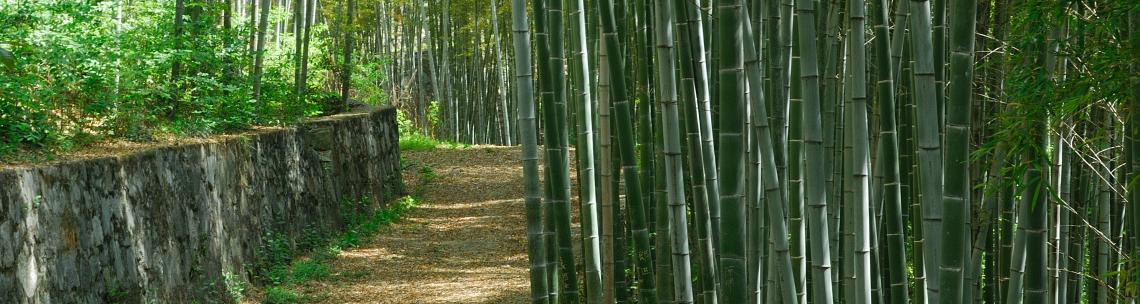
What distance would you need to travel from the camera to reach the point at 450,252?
8453 mm

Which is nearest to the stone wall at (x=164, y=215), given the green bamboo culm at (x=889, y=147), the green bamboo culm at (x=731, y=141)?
the green bamboo culm at (x=731, y=141)

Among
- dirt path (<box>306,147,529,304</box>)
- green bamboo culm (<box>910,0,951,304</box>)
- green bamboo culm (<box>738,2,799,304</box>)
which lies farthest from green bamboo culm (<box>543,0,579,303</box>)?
dirt path (<box>306,147,529,304</box>)

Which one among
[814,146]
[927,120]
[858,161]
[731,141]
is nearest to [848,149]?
[858,161]

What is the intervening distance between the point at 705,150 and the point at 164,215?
3.68 meters

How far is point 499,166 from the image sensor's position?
13.0 metres

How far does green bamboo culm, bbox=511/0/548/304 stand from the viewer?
10.4 ft

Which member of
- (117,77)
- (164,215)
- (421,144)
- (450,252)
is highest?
(117,77)

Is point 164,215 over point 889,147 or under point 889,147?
under

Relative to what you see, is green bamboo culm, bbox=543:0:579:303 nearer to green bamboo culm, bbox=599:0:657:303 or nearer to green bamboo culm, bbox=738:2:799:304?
green bamboo culm, bbox=599:0:657:303

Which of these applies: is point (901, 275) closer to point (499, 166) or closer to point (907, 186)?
point (907, 186)

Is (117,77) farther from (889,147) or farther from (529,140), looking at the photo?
(889,147)

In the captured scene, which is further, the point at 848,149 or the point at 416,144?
the point at 416,144

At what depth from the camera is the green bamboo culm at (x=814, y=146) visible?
2.18 meters

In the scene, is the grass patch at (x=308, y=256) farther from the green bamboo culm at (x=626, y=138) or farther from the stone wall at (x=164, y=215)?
the green bamboo culm at (x=626, y=138)
